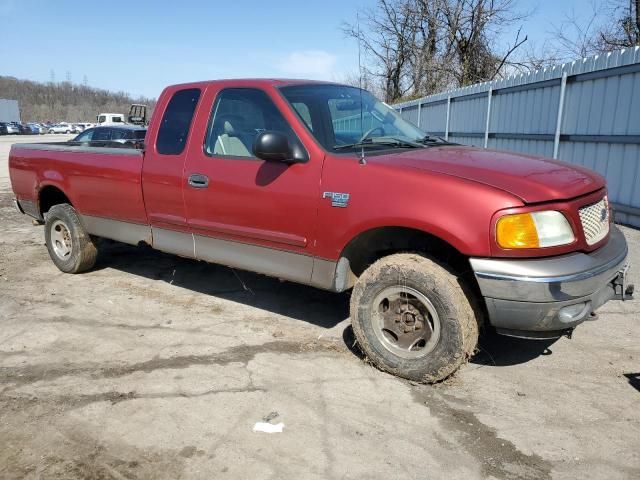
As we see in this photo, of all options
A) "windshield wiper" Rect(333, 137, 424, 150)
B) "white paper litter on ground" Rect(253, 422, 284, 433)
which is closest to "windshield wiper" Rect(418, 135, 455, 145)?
"windshield wiper" Rect(333, 137, 424, 150)

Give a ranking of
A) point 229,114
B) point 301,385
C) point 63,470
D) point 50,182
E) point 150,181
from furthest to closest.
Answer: point 50,182, point 150,181, point 229,114, point 301,385, point 63,470

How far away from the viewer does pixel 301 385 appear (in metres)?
3.45

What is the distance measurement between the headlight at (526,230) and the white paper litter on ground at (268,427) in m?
1.61

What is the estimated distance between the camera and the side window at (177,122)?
4543 mm

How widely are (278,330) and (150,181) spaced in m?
1.75

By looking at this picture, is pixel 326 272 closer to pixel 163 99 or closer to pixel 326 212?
pixel 326 212

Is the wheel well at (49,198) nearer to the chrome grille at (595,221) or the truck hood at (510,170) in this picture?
the truck hood at (510,170)

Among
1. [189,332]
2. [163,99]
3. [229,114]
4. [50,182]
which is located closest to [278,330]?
[189,332]

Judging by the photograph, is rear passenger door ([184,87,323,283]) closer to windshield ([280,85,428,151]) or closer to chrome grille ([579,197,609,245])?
windshield ([280,85,428,151])

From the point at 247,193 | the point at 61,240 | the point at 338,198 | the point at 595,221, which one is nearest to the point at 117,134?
the point at 61,240

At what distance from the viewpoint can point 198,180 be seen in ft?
14.1

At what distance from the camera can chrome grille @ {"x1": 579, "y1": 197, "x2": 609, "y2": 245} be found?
10.5ft

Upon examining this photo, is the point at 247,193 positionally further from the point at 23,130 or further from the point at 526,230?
the point at 23,130

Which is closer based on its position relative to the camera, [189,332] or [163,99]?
[189,332]
